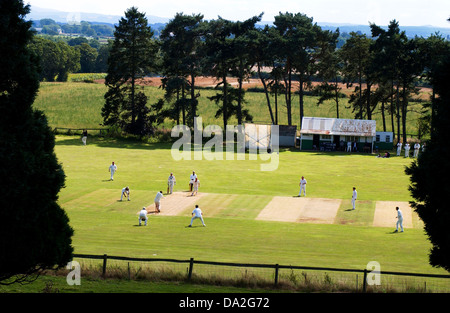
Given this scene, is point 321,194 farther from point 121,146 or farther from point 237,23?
point 237,23

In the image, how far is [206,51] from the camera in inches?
2719

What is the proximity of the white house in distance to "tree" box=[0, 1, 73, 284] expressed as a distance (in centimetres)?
5087

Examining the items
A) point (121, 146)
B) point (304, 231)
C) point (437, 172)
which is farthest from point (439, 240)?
point (121, 146)

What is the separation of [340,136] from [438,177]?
160 ft

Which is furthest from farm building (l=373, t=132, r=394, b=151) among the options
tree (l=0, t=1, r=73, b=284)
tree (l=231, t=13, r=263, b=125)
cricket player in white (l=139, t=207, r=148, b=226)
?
tree (l=0, t=1, r=73, b=284)

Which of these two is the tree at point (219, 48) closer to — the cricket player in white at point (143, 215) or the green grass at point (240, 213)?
the green grass at point (240, 213)

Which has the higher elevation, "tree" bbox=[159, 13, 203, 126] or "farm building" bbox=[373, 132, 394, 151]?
"tree" bbox=[159, 13, 203, 126]

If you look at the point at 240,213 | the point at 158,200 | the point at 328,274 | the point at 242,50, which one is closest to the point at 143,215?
the point at 158,200

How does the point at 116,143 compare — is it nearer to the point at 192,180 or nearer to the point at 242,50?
the point at 242,50

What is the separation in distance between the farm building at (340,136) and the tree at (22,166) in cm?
5087

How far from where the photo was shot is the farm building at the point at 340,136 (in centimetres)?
6303

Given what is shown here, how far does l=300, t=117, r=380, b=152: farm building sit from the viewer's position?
63031mm

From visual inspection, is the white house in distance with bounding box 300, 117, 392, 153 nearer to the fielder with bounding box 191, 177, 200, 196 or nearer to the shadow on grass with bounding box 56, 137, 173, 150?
the shadow on grass with bounding box 56, 137, 173, 150
